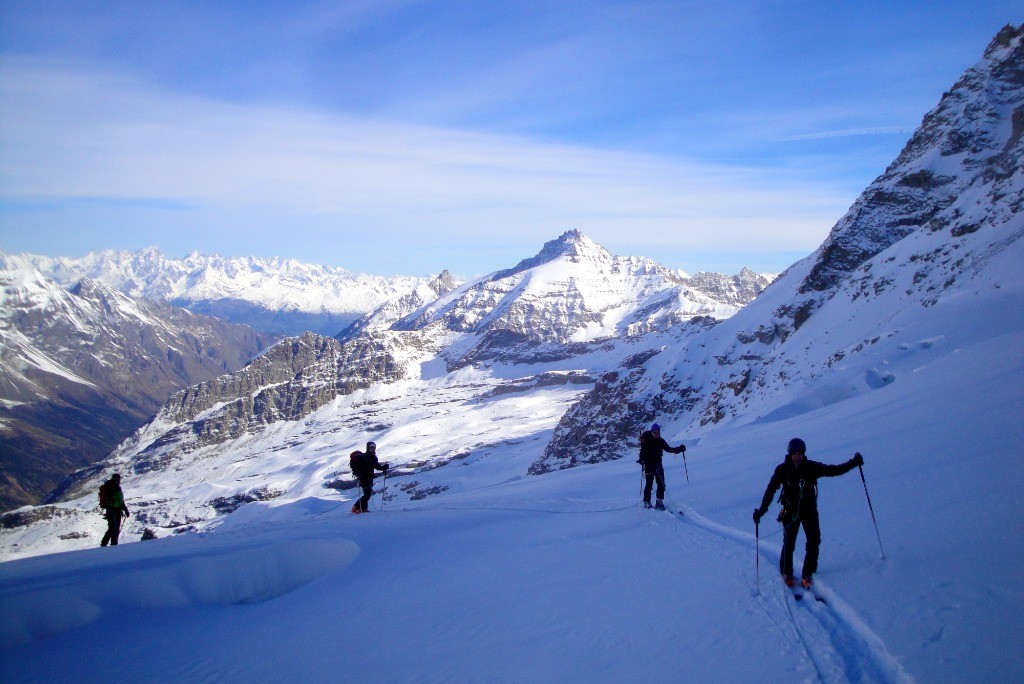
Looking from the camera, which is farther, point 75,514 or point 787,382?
point 75,514

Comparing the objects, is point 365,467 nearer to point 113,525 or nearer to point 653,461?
point 653,461

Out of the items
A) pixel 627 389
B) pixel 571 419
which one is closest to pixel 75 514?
pixel 571 419

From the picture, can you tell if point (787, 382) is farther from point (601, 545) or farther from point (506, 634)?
point (506, 634)

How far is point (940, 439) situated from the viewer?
419 inches

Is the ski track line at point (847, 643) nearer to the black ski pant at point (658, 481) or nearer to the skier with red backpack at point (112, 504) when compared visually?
the black ski pant at point (658, 481)

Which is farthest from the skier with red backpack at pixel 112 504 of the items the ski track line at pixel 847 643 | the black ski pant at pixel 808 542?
the ski track line at pixel 847 643

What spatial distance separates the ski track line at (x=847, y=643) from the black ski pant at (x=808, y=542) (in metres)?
0.27

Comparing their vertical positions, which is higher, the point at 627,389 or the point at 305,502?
the point at 627,389

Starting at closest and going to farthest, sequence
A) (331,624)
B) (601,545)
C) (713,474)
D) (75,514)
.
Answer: (331,624), (601,545), (713,474), (75,514)

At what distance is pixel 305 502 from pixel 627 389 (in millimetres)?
70813

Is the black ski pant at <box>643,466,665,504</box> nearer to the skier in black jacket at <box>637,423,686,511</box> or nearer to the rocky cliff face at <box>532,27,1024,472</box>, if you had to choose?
the skier in black jacket at <box>637,423,686,511</box>

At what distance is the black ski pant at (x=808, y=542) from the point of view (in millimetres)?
7363

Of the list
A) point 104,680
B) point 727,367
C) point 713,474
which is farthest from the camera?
point 727,367

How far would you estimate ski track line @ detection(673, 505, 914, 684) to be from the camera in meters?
5.21
